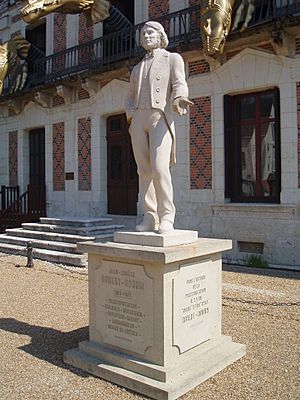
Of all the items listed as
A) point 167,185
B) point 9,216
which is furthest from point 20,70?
point 167,185

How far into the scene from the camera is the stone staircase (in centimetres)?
941

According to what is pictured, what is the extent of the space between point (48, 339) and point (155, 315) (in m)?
1.64

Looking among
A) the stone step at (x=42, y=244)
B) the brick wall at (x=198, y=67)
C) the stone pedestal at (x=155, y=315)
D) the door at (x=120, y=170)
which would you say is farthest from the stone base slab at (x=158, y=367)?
the door at (x=120, y=170)

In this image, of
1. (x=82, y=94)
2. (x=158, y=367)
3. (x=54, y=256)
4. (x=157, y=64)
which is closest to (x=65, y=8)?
(x=82, y=94)

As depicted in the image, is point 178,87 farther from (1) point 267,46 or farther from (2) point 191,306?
(1) point 267,46

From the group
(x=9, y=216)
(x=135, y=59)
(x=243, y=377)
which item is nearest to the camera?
(x=243, y=377)

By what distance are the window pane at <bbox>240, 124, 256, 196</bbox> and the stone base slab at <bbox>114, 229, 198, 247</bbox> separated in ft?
19.3

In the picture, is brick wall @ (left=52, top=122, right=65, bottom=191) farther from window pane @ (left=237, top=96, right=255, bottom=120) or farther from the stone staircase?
window pane @ (left=237, top=96, right=255, bottom=120)

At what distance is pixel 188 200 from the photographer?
33.9 ft

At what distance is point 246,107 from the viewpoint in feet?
32.1

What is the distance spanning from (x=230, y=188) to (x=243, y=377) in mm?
6554

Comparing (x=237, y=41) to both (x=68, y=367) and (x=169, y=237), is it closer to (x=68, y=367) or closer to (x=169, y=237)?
(x=169, y=237)

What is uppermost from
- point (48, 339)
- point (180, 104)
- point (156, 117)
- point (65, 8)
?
point (65, 8)

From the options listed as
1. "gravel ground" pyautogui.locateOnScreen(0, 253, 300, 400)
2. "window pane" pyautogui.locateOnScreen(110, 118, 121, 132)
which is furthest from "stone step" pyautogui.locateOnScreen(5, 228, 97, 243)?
"window pane" pyautogui.locateOnScreen(110, 118, 121, 132)
